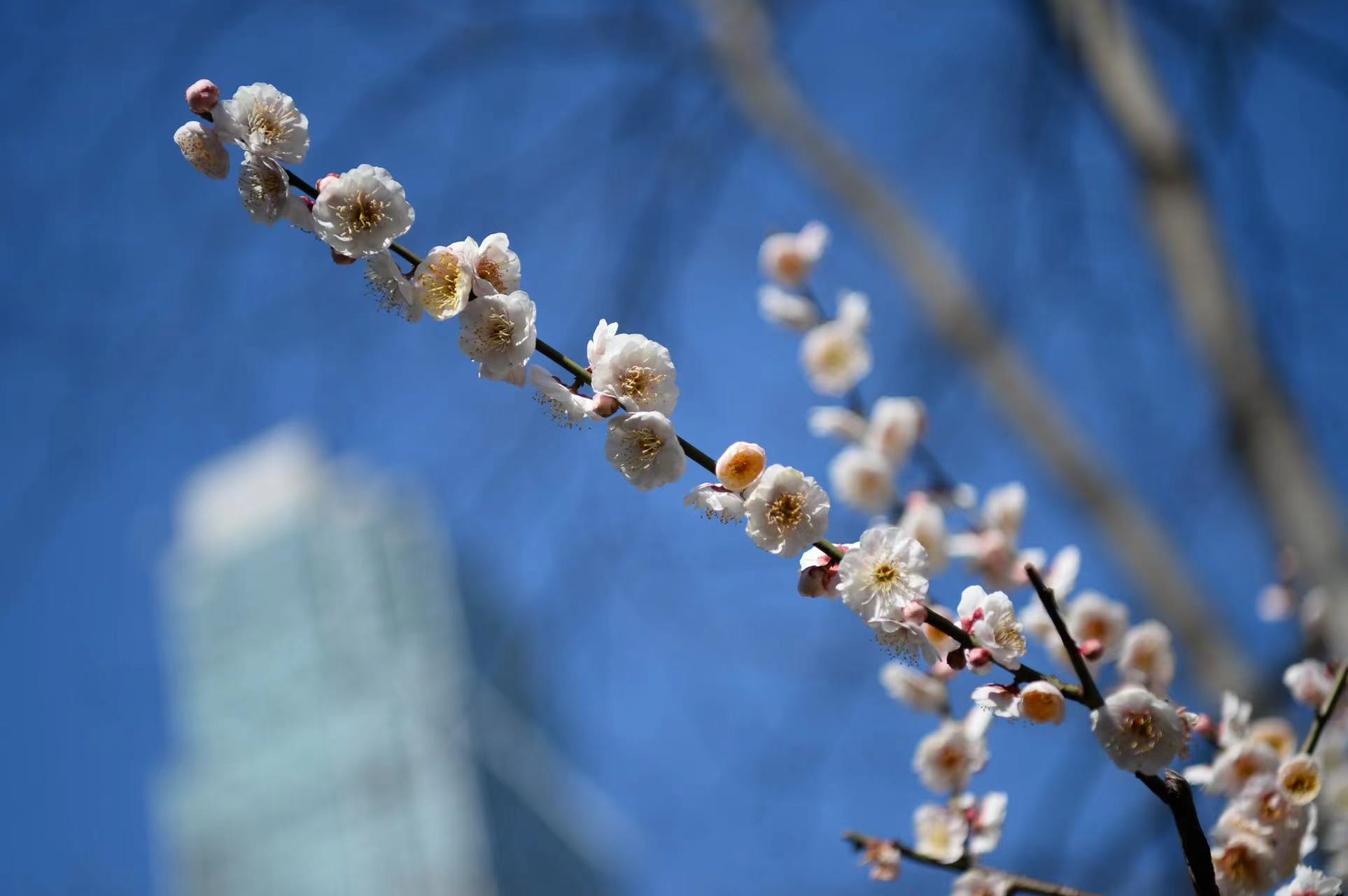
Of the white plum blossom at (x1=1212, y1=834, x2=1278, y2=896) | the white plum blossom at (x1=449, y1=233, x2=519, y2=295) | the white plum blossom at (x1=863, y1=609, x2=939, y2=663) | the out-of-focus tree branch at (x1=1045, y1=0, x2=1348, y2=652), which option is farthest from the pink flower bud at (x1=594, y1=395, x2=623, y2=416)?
the out-of-focus tree branch at (x1=1045, y1=0, x2=1348, y2=652)

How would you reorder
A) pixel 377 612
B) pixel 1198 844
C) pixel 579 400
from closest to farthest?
pixel 1198 844, pixel 579 400, pixel 377 612

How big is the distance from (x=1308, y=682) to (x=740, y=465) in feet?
1.98

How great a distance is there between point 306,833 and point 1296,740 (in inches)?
1555

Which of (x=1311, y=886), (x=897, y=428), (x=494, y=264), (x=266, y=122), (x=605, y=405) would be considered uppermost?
(x=897, y=428)

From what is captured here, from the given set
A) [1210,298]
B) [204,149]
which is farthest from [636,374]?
[1210,298]

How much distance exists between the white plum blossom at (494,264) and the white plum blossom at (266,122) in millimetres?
138

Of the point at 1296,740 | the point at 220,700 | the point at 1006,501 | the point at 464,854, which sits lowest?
the point at 1296,740

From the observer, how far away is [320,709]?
3800 centimetres

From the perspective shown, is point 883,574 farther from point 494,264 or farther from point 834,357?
point 834,357

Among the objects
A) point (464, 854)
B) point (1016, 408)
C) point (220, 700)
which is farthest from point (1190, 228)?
point (220, 700)

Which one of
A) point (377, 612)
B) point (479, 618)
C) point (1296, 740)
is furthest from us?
point (479, 618)

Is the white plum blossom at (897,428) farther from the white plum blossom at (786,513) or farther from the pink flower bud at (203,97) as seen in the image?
the pink flower bud at (203,97)

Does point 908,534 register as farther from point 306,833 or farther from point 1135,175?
point 306,833

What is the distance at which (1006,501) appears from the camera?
1300 millimetres
